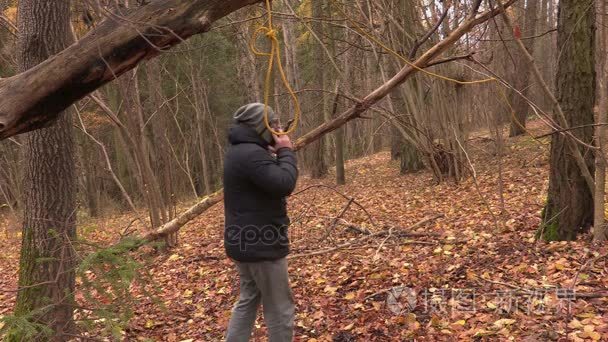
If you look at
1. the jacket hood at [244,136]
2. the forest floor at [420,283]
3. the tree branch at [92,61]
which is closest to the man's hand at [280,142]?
the jacket hood at [244,136]

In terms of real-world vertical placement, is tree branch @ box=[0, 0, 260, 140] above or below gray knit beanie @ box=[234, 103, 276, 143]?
above

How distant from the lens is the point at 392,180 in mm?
11320

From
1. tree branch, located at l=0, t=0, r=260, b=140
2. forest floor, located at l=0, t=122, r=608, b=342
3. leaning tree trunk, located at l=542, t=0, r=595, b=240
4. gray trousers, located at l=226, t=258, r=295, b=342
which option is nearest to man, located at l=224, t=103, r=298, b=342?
gray trousers, located at l=226, t=258, r=295, b=342

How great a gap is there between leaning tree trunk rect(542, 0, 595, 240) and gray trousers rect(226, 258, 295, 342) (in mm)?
2903

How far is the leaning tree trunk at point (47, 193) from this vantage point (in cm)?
354

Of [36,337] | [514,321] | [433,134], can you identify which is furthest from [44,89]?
[433,134]

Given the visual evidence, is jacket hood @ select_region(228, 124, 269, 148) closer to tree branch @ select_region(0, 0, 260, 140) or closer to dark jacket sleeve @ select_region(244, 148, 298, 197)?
dark jacket sleeve @ select_region(244, 148, 298, 197)

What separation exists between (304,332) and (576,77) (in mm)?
3322

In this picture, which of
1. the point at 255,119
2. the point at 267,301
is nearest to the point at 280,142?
the point at 255,119

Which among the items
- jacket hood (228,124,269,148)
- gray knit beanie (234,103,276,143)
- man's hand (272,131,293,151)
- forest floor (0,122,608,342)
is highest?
gray knit beanie (234,103,276,143)

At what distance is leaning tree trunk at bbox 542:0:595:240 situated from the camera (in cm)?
423

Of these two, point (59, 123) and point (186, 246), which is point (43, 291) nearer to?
point (59, 123)

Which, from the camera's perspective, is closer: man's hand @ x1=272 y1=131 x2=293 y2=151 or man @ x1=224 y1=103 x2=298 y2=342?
man @ x1=224 y1=103 x2=298 y2=342

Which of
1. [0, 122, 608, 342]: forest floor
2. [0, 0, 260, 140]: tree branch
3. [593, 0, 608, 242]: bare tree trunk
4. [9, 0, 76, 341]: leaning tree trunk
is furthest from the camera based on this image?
[593, 0, 608, 242]: bare tree trunk
